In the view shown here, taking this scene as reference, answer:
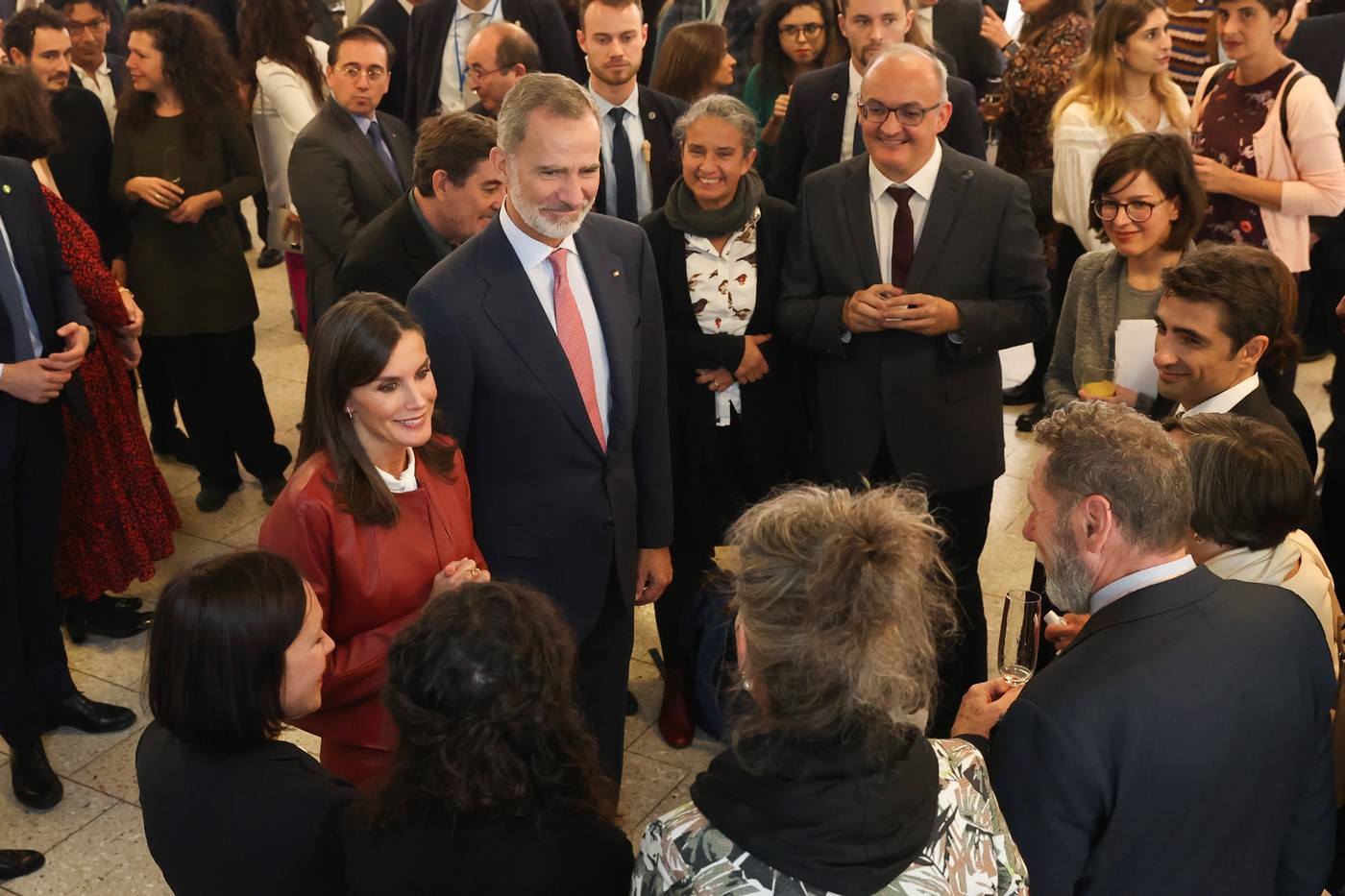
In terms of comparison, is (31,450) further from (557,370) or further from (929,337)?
(929,337)

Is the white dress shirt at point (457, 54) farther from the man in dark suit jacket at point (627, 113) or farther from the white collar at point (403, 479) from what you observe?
the white collar at point (403, 479)

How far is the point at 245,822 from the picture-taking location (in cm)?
175

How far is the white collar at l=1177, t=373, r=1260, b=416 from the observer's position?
2.72 metres

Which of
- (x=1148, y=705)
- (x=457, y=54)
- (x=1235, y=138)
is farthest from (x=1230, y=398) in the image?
(x=457, y=54)

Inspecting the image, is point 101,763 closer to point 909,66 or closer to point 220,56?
point 220,56

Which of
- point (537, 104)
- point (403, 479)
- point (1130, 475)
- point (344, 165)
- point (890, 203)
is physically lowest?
point (403, 479)

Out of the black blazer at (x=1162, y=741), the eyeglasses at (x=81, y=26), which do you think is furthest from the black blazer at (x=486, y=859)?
the eyeglasses at (x=81, y=26)

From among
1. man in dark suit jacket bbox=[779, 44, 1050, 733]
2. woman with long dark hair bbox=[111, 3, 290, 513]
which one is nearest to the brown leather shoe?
man in dark suit jacket bbox=[779, 44, 1050, 733]

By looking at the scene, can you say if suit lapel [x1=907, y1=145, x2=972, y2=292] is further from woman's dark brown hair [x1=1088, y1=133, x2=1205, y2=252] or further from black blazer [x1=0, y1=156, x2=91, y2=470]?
black blazer [x1=0, y1=156, x2=91, y2=470]

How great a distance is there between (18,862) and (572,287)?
6.70 ft

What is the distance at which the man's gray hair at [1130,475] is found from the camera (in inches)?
73.7

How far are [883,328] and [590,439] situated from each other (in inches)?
36.7

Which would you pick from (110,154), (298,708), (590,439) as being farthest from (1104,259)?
(110,154)

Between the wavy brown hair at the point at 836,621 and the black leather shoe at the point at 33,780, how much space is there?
2.62 meters
